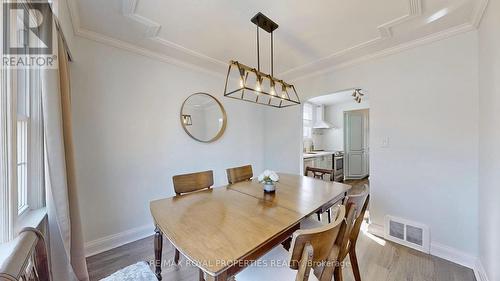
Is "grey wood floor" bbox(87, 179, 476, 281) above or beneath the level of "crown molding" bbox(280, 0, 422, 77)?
beneath

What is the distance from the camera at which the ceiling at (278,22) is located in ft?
5.25

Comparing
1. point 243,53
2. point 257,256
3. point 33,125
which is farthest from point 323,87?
point 33,125

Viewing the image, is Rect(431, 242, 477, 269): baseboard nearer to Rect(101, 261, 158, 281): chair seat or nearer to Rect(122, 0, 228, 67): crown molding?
Rect(101, 261, 158, 281): chair seat

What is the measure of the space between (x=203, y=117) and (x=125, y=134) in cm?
106

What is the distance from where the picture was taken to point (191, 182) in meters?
1.84

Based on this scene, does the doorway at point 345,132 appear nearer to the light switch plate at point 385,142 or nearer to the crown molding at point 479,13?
the light switch plate at point 385,142

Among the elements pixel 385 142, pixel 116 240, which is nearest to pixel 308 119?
pixel 385 142

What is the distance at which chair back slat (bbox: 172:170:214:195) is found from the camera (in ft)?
5.73

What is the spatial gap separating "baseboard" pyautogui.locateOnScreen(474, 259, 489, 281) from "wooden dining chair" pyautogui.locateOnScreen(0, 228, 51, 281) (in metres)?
2.83

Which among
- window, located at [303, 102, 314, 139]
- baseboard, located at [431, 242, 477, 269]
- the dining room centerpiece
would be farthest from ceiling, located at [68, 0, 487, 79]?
window, located at [303, 102, 314, 139]

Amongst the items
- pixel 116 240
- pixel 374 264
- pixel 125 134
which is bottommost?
pixel 374 264

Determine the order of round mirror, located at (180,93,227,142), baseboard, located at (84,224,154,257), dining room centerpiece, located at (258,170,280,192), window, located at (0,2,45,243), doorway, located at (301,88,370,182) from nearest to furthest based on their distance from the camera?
1. window, located at (0,2,45,243)
2. dining room centerpiece, located at (258,170,280,192)
3. baseboard, located at (84,224,154,257)
4. round mirror, located at (180,93,227,142)
5. doorway, located at (301,88,370,182)

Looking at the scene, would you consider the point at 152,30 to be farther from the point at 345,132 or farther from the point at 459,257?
the point at 345,132

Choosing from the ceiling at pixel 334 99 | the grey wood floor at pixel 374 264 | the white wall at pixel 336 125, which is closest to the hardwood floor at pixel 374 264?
the grey wood floor at pixel 374 264
